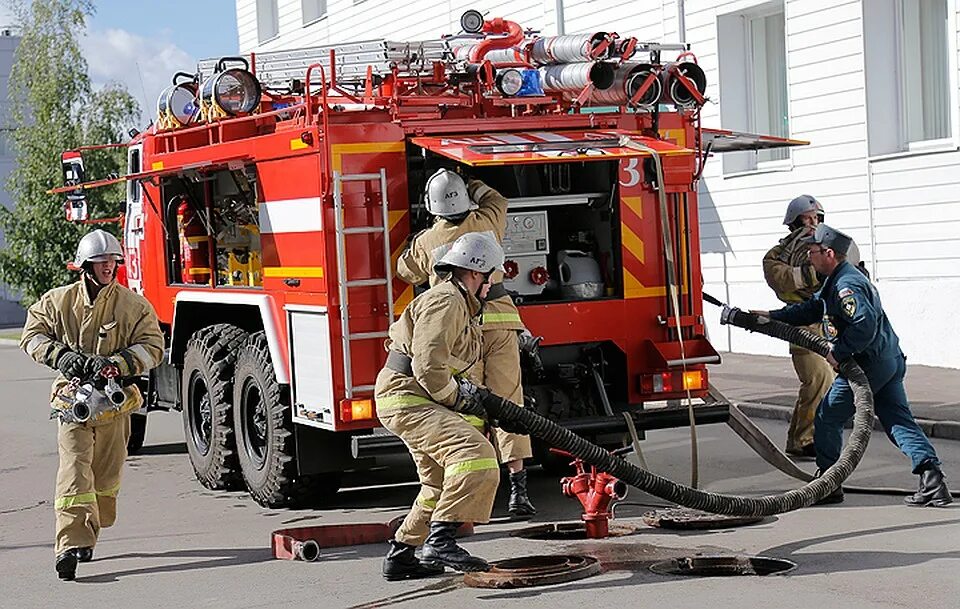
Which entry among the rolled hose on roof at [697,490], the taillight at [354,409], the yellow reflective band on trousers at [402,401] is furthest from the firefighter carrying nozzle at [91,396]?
the rolled hose on roof at [697,490]

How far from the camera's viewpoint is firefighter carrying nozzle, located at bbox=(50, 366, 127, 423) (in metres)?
8.68

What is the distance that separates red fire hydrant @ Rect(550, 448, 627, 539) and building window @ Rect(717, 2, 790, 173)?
11.6m

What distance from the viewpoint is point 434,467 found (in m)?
7.88

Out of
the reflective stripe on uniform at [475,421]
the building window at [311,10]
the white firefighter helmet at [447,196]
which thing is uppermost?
the building window at [311,10]

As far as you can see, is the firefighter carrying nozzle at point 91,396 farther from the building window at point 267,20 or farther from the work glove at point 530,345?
the building window at point 267,20

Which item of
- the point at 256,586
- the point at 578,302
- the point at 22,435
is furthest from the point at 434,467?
the point at 22,435

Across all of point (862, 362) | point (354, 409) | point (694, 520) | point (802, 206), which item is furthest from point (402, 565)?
point (802, 206)

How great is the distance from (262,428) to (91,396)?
2.17 meters

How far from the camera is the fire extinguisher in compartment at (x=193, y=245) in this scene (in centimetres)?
1228

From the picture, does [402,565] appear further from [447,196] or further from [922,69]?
[922,69]

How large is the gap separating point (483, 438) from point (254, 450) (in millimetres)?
3645

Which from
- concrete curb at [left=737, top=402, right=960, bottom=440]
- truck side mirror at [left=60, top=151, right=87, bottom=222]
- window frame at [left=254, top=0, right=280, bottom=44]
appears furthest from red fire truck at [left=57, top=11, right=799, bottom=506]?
window frame at [left=254, top=0, right=280, bottom=44]

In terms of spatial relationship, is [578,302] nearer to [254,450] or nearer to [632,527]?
[632,527]

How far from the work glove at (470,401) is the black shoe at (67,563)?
96.0 inches
